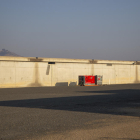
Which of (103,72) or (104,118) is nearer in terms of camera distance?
(104,118)

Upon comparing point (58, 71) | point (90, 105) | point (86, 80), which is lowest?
point (90, 105)

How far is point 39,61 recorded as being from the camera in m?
41.3

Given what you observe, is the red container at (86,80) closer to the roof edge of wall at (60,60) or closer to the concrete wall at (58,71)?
the concrete wall at (58,71)

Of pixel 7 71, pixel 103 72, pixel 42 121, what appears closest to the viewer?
pixel 42 121

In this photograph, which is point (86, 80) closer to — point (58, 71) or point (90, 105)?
point (58, 71)

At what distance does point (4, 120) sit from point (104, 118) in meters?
4.47

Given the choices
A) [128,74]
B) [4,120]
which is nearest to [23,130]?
[4,120]

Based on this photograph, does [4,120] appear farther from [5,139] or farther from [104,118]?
[104,118]

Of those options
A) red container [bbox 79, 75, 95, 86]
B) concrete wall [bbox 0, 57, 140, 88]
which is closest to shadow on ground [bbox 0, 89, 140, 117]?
concrete wall [bbox 0, 57, 140, 88]

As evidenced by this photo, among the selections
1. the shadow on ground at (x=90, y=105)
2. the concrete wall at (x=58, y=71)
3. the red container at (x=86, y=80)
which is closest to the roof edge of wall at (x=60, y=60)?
the concrete wall at (x=58, y=71)

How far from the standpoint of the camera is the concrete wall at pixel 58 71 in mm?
38784

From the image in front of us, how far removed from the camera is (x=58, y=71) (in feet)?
142

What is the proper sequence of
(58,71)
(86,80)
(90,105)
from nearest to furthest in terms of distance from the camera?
(90,105)
(58,71)
(86,80)

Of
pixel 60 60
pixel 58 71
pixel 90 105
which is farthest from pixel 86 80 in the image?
pixel 90 105
